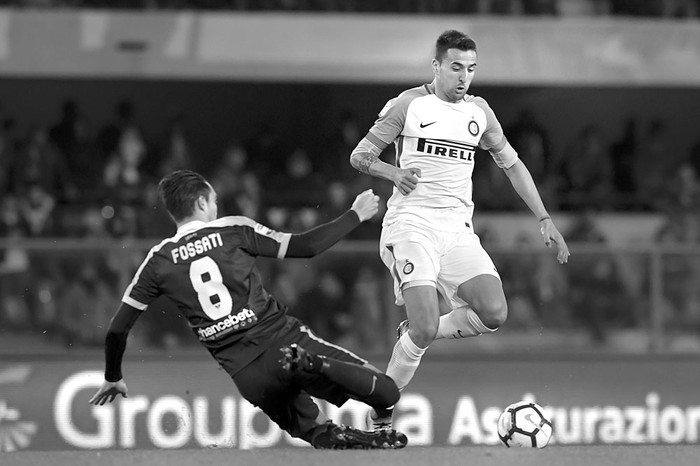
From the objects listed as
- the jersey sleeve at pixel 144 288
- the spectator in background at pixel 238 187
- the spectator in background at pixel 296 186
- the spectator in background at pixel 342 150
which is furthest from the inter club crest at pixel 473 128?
the spectator in background at pixel 342 150

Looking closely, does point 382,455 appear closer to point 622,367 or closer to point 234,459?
point 234,459

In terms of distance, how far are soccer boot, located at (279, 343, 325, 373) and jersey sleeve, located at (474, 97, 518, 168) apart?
1.76m

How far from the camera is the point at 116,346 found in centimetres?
568

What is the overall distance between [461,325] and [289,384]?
4.20ft

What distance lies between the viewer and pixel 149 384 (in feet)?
30.2

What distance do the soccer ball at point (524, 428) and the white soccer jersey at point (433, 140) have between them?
1077 millimetres

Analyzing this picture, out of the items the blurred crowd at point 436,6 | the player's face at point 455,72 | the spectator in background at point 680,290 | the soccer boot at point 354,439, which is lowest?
the soccer boot at point 354,439

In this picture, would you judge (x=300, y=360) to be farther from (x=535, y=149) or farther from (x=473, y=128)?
(x=535, y=149)

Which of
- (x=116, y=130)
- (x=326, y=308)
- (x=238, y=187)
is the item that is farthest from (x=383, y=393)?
(x=116, y=130)

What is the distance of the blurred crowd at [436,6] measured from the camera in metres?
14.0

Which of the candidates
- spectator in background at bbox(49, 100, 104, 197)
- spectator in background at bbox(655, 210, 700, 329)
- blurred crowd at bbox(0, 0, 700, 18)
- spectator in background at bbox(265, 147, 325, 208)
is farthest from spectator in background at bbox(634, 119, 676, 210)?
spectator in background at bbox(49, 100, 104, 197)

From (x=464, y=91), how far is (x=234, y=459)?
2.25 metres

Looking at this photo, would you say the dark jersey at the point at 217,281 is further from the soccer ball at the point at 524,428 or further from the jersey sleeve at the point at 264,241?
the soccer ball at the point at 524,428

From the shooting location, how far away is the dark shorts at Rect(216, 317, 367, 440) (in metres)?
5.57
